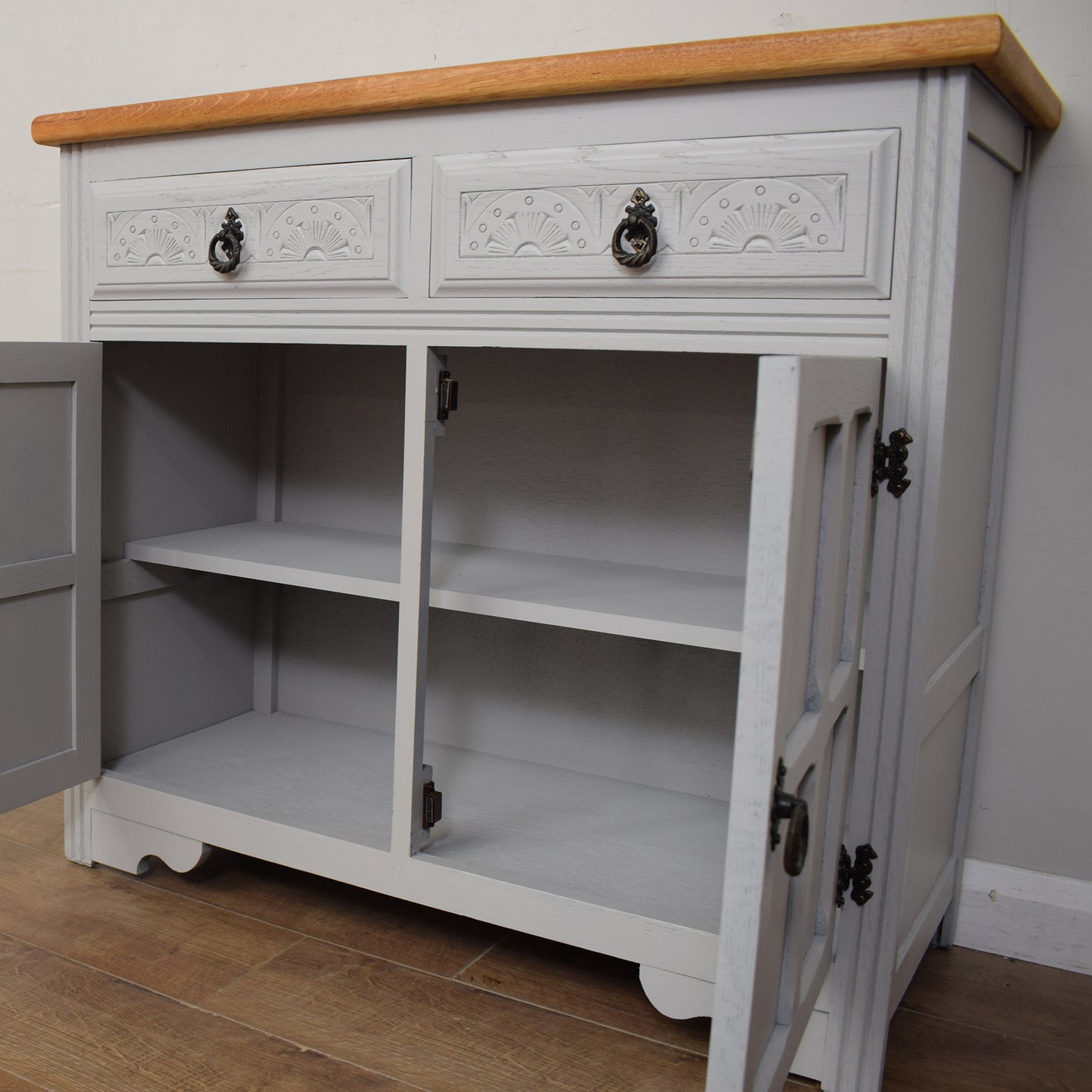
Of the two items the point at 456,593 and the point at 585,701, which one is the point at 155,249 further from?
the point at 585,701

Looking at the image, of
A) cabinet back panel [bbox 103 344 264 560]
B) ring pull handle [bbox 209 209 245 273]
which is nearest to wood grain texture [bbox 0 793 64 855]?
cabinet back panel [bbox 103 344 264 560]

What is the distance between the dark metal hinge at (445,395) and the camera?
1.43 m

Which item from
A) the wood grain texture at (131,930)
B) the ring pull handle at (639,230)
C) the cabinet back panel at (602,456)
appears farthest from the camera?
the cabinet back panel at (602,456)

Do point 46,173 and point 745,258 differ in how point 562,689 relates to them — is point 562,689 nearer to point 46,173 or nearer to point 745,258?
point 745,258

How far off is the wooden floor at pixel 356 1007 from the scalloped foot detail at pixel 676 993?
0.07 meters

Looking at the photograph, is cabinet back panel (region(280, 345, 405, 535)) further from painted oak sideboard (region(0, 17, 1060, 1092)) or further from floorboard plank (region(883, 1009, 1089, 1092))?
floorboard plank (region(883, 1009, 1089, 1092))

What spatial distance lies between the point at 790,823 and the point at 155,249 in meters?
1.24

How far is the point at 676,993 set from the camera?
1.37 meters

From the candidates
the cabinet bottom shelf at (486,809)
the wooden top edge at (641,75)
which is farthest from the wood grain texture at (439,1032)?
the wooden top edge at (641,75)

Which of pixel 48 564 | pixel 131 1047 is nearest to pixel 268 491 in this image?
pixel 48 564

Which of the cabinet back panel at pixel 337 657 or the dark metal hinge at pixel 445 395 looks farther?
the cabinet back panel at pixel 337 657

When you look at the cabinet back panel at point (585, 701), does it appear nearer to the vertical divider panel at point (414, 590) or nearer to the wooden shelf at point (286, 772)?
the wooden shelf at point (286, 772)

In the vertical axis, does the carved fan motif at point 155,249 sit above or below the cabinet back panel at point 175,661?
above

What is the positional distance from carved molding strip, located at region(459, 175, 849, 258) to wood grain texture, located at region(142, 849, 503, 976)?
39.6 inches
